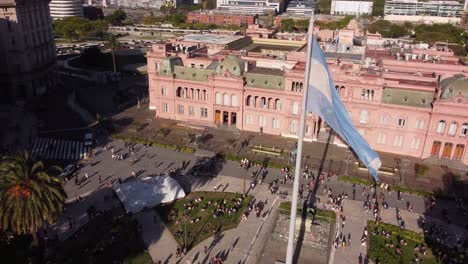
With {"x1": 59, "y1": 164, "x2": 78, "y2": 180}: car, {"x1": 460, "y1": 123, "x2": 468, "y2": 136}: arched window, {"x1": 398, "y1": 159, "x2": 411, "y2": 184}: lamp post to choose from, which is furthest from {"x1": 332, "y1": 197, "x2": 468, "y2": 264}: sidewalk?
{"x1": 59, "y1": 164, "x2": 78, "y2": 180}: car

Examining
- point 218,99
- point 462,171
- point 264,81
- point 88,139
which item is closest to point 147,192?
point 88,139

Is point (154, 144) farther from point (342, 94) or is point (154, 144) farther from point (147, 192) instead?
point (342, 94)

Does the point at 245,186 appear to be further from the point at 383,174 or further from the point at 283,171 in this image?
the point at 383,174

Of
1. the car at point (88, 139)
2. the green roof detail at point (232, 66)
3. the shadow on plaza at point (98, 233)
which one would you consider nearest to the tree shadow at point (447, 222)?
the shadow on plaza at point (98, 233)

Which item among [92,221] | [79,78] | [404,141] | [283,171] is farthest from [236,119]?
[79,78]

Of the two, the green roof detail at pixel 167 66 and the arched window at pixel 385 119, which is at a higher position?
the green roof detail at pixel 167 66

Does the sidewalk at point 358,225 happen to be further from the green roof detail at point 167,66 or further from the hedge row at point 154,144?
the green roof detail at point 167,66

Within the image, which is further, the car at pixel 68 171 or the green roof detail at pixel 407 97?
the green roof detail at pixel 407 97
